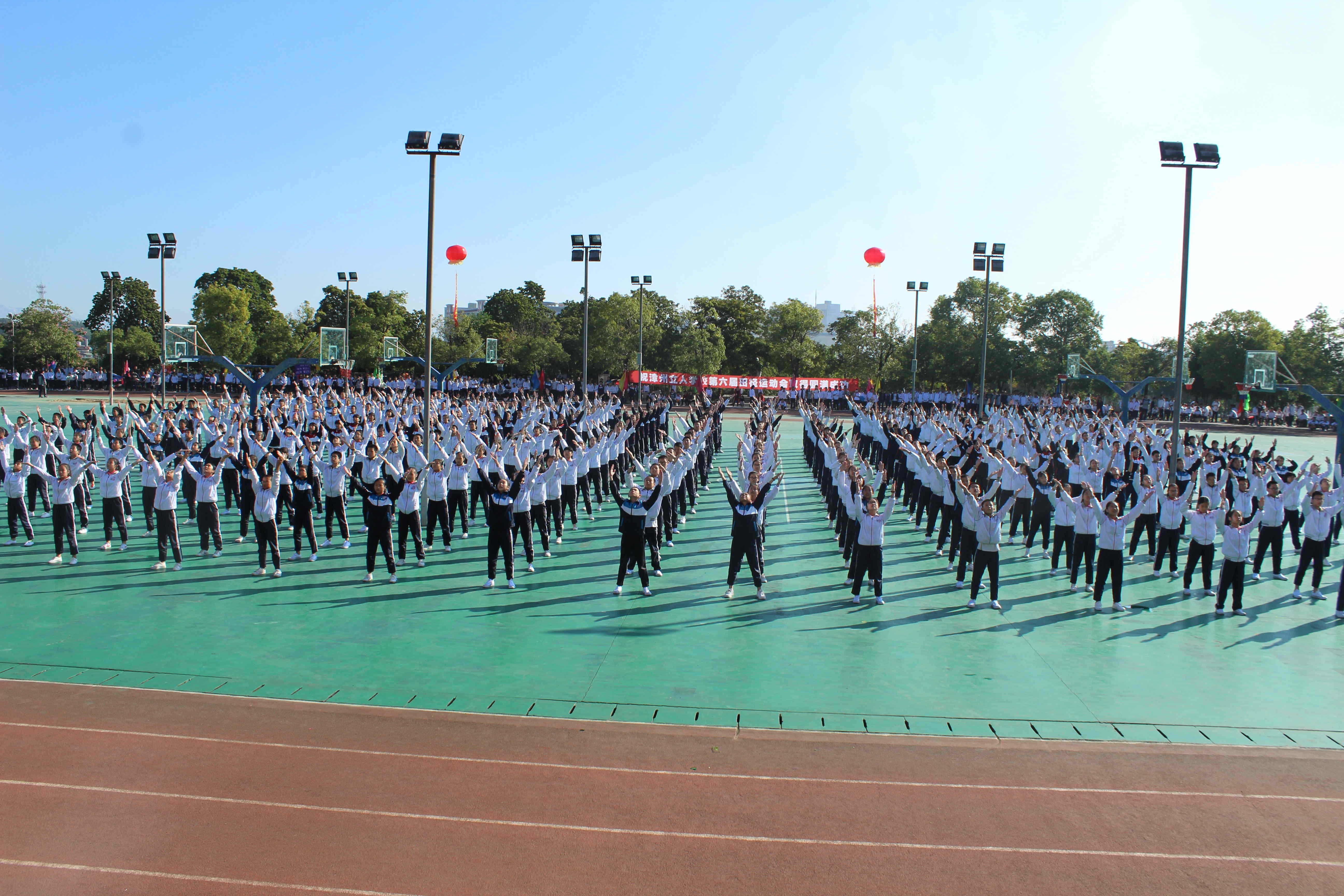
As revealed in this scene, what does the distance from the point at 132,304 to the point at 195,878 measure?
101378 mm

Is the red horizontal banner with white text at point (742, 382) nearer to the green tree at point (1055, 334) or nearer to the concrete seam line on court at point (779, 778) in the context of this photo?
the green tree at point (1055, 334)

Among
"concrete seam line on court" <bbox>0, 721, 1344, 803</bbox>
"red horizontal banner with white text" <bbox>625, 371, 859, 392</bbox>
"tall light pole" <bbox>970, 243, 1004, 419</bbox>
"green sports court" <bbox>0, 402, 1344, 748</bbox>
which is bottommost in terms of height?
"concrete seam line on court" <bbox>0, 721, 1344, 803</bbox>

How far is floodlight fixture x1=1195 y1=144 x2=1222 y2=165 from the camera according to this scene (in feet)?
56.1

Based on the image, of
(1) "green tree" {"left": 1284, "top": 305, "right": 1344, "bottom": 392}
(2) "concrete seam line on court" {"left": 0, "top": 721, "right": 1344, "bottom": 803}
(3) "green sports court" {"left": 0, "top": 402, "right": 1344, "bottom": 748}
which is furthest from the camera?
(1) "green tree" {"left": 1284, "top": 305, "right": 1344, "bottom": 392}

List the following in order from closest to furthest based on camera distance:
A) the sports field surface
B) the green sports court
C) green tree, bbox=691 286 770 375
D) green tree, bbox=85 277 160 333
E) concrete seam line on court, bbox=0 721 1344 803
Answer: the sports field surface
concrete seam line on court, bbox=0 721 1344 803
the green sports court
green tree, bbox=691 286 770 375
green tree, bbox=85 277 160 333

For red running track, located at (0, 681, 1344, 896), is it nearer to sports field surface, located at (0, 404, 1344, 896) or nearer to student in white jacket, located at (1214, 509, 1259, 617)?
sports field surface, located at (0, 404, 1344, 896)

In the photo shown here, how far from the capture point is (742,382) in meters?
57.8

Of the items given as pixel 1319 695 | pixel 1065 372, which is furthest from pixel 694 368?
pixel 1319 695

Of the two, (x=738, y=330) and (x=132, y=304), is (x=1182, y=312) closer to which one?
Answer: (x=738, y=330)

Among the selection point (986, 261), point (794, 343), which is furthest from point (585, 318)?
point (794, 343)

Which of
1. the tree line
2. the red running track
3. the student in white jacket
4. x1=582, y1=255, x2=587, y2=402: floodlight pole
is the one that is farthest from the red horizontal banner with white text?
the red running track

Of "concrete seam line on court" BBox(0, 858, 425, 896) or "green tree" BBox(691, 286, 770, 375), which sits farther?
"green tree" BBox(691, 286, 770, 375)

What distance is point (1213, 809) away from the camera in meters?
6.58

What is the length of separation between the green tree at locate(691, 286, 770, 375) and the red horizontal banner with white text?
40.2 feet
